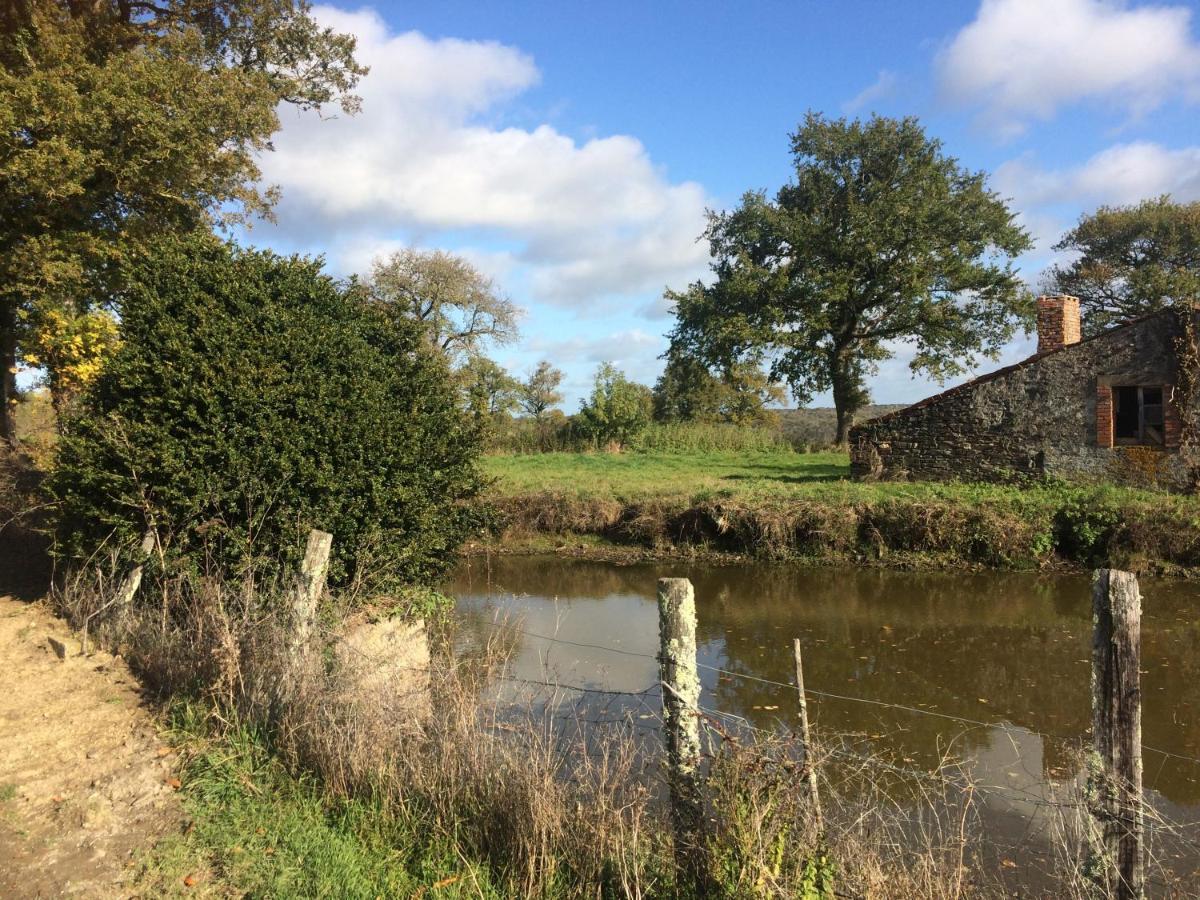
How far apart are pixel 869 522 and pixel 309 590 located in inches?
531

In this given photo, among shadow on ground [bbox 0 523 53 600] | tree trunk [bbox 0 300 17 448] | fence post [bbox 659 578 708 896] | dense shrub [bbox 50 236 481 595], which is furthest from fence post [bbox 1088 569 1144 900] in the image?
tree trunk [bbox 0 300 17 448]

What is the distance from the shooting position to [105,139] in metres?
12.1

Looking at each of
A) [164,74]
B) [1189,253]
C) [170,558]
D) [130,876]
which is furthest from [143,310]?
[1189,253]

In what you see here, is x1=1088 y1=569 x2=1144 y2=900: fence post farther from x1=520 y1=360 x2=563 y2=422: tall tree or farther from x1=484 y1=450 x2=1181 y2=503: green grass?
x1=520 y1=360 x2=563 y2=422: tall tree

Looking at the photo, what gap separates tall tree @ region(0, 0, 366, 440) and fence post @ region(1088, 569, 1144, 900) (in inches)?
405

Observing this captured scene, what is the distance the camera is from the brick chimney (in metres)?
20.7

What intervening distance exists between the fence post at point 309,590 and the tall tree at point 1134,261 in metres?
42.5

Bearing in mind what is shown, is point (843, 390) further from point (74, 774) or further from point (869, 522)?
point (74, 774)

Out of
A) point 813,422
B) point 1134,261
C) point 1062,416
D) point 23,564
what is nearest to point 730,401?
point 813,422

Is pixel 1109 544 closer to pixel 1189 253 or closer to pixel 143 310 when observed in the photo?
pixel 143 310

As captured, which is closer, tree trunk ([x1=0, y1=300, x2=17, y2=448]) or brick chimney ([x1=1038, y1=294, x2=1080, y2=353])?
tree trunk ([x1=0, y1=300, x2=17, y2=448])

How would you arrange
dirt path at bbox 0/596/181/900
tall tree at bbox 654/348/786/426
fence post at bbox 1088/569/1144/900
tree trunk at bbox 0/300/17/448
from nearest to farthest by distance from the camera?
fence post at bbox 1088/569/1144/900 → dirt path at bbox 0/596/181/900 → tree trunk at bbox 0/300/17/448 → tall tree at bbox 654/348/786/426

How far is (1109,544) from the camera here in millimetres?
15141

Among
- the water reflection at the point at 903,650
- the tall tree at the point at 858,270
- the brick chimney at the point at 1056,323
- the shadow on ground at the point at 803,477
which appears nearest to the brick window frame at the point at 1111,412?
the brick chimney at the point at 1056,323
